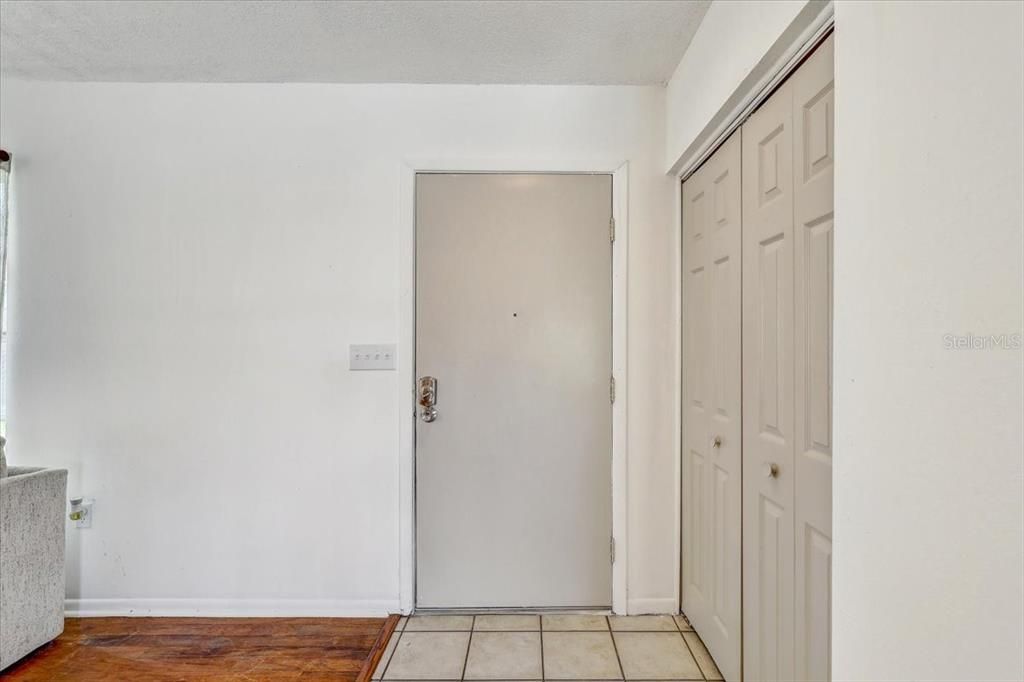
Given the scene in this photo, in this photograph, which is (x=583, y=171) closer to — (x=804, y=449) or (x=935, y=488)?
(x=804, y=449)

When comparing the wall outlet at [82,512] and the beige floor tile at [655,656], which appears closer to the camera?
the beige floor tile at [655,656]

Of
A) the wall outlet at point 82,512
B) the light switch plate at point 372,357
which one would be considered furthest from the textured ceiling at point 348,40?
the wall outlet at point 82,512

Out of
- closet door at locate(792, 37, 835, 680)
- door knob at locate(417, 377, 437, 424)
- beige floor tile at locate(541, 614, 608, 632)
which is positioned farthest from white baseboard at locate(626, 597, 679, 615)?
door knob at locate(417, 377, 437, 424)

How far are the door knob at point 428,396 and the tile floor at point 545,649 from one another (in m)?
0.85

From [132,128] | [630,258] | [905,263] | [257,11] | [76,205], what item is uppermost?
[257,11]

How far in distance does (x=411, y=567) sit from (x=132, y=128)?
224 cm

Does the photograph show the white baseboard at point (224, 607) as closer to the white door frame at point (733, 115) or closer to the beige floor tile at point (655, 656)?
the beige floor tile at point (655, 656)

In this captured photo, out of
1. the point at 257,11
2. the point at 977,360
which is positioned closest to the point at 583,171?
the point at 257,11

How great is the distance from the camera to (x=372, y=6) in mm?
1657

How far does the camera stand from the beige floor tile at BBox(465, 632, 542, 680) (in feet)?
5.63

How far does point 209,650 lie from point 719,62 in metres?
2.75

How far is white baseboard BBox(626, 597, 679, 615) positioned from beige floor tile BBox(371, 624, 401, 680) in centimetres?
96

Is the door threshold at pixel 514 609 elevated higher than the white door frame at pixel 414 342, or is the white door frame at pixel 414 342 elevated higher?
the white door frame at pixel 414 342

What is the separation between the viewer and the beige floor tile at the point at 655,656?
1714 mm
